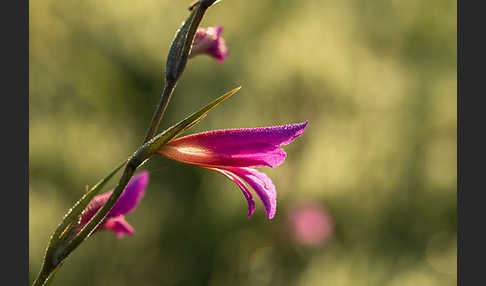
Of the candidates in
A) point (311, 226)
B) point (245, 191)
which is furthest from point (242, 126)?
point (245, 191)

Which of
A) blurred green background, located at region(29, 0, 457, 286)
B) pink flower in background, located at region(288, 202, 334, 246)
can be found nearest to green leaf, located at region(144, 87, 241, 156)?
blurred green background, located at region(29, 0, 457, 286)

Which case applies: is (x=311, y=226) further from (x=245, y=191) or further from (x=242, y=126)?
(x=245, y=191)

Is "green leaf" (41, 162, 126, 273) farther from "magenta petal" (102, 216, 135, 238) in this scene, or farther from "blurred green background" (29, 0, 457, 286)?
"blurred green background" (29, 0, 457, 286)

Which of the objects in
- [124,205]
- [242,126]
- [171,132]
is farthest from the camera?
[242,126]

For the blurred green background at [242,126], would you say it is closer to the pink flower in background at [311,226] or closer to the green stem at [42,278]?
the pink flower in background at [311,226]

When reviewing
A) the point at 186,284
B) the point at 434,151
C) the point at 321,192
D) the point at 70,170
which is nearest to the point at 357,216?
the point at 321,192

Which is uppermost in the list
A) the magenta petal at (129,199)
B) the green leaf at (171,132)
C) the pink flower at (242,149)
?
the green leaf at (171,132)

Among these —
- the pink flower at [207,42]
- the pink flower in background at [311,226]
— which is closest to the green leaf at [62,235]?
the pink flower at [207,42]
